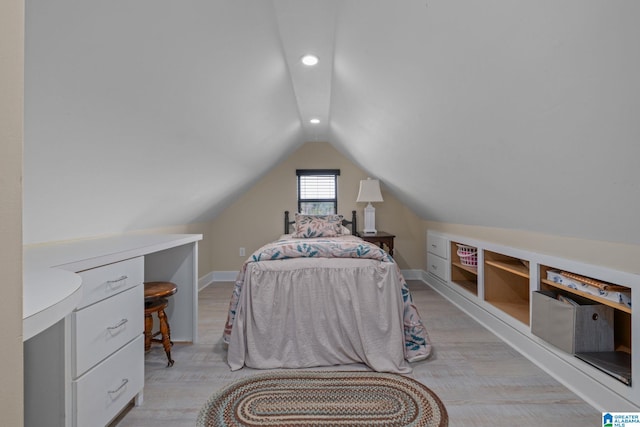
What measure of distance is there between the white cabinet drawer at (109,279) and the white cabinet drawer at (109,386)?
10.8 inches

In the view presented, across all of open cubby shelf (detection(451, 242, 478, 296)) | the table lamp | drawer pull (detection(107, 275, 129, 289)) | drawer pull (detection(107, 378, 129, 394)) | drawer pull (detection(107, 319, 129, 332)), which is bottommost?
drawer pull (detection(107, 378, 129, 394))

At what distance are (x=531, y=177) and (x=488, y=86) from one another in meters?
0.57

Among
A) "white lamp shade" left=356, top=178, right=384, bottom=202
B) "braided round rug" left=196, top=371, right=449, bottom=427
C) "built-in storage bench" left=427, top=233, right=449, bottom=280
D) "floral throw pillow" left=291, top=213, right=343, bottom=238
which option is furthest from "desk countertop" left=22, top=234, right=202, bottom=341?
"built-in storage bench" left=427, top=233, right=449, bottom=280

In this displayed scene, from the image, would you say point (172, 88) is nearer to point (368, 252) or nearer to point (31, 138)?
point (31, 138)

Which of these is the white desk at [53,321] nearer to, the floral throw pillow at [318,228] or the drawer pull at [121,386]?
the drawer pull at [121,386]

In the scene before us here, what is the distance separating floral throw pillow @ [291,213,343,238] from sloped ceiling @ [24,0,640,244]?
4.67 ft

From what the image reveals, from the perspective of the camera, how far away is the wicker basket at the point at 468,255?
Result: 2.93m

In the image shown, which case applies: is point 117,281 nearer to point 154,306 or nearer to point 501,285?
point 154,306

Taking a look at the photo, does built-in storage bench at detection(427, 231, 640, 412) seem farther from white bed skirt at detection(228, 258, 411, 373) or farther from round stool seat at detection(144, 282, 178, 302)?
round stool seat at detection(144, 282, 178, 302)

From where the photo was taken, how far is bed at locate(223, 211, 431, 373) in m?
2.00

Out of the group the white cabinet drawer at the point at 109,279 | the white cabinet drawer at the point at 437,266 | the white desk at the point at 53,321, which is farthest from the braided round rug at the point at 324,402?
the white cabinet drawer at the point at 437,266

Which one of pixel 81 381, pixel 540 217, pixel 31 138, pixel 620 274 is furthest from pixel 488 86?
pixel 81 381

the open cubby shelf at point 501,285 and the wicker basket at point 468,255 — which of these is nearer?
the open cubby shelf at point 501,285

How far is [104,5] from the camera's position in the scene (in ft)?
3.31
